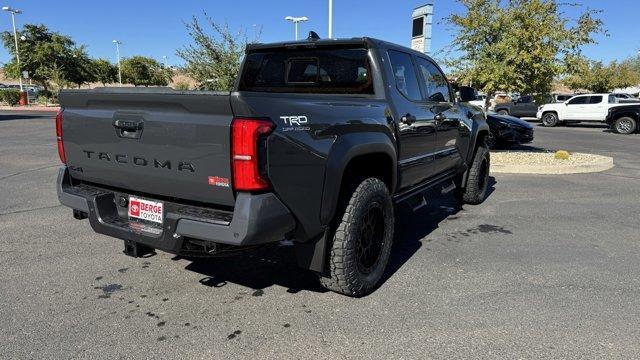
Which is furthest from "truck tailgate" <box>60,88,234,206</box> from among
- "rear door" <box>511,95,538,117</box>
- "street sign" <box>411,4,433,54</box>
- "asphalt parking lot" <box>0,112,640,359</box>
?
"rear door" <box>511,95,538,117</box>

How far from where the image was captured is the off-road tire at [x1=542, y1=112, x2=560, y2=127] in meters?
23.4

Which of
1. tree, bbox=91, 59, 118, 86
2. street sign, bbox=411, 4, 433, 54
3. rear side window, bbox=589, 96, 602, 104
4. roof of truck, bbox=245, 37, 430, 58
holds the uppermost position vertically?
tree, bbox=91, 59, 118, 86

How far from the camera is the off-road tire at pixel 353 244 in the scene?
10.1ft

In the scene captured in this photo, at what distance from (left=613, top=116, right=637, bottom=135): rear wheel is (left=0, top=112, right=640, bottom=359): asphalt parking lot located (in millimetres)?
16437

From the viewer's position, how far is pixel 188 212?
2686 millimetres

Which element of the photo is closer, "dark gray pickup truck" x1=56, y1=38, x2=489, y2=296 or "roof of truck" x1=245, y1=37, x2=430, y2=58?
"dark gray pickup truck" x1=56, y1=38, x2=489, y2=296

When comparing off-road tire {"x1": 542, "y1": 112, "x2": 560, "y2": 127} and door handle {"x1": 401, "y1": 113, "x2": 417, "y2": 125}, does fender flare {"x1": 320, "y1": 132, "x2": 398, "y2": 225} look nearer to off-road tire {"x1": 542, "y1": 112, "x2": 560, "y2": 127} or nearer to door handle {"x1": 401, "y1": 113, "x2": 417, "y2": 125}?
door handle {"x1": 401, "y1": 113, "x2": 417, "y2": 125}

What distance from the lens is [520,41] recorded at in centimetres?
910

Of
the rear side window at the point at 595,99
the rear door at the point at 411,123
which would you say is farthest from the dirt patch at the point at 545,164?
the rear side window at the point at 595,99

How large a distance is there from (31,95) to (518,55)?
47.5m

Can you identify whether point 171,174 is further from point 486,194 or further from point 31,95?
point 31,95

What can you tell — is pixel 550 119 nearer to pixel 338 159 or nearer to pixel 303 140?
pixel 338 159

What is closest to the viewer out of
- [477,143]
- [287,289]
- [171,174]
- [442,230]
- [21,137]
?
[171,174]

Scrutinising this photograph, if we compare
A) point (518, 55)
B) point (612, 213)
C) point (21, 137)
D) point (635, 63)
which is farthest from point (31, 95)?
point (635, 63)
